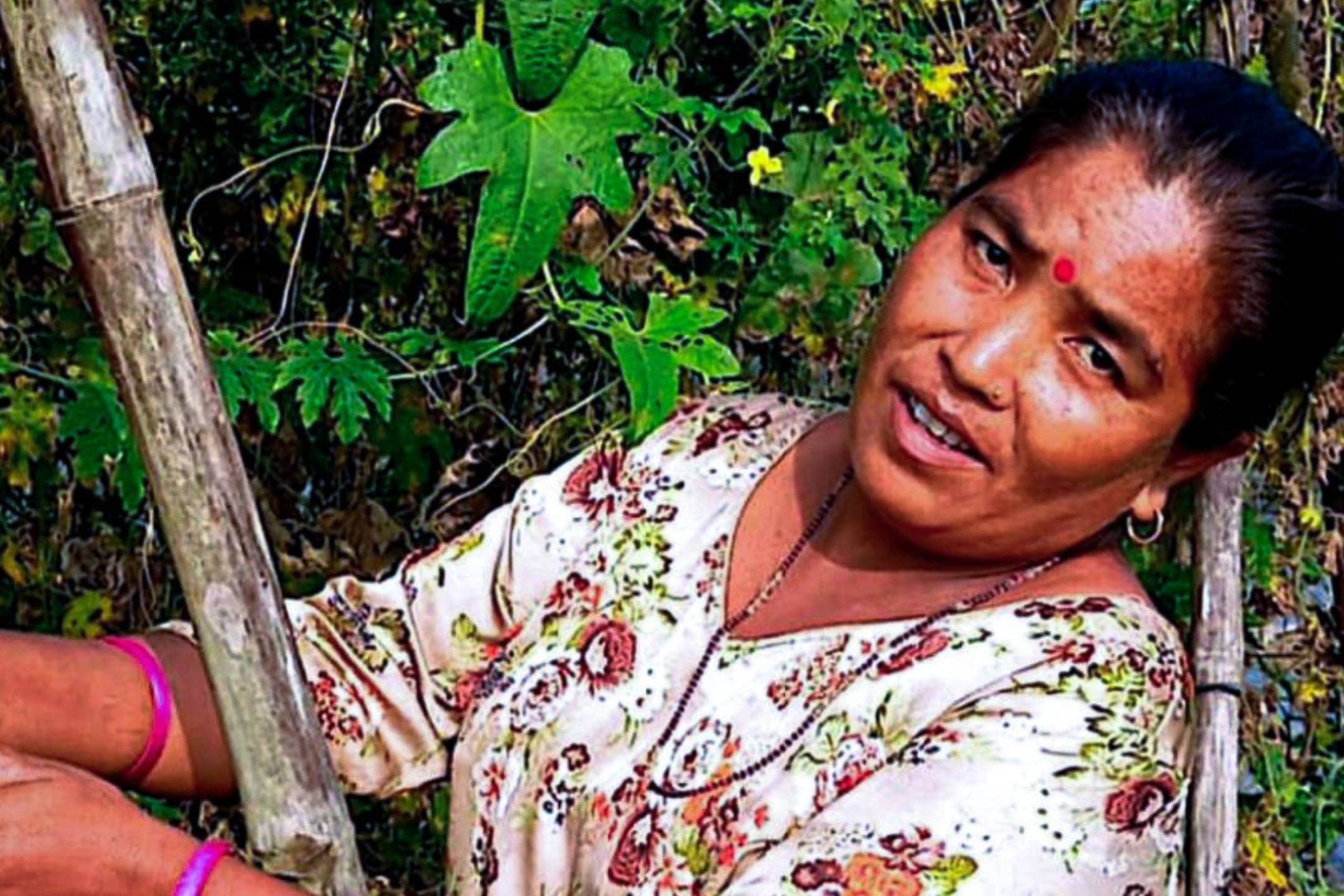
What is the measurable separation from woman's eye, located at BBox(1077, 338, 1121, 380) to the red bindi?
0.03 metres

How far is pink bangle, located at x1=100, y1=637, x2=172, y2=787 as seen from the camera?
1.23 meters

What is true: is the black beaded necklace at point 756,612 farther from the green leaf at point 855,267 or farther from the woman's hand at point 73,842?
the green leaf at point 855,267

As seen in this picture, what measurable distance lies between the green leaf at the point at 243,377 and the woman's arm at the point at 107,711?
0.35 metres

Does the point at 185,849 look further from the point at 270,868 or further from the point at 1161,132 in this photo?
the point at 1161,132

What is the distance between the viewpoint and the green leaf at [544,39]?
144 cm

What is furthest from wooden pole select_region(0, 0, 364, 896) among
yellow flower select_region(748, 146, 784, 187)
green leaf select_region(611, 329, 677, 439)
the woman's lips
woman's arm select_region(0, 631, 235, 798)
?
yellow flower select_region(748, 146, 784, 187)

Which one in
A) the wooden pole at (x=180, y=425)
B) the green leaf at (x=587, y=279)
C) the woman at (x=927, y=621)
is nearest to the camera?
the wooden pole at (x=180, y=425)

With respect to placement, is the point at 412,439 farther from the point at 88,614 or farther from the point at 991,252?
the point at 991,252

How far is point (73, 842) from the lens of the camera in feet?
3.26

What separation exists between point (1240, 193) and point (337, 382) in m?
0.83

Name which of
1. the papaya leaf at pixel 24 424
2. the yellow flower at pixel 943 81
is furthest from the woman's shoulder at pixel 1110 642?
the papaya leaf at pixel 24 424

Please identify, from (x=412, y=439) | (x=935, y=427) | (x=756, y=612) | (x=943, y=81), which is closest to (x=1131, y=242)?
(x=935, y=427)

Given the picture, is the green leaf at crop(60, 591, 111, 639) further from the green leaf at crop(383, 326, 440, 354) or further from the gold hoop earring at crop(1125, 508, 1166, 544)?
the gold hoop earring at crop(1125, 508, 1166, 544)

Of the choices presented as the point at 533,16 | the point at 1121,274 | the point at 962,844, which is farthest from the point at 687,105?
the point at 962,844
